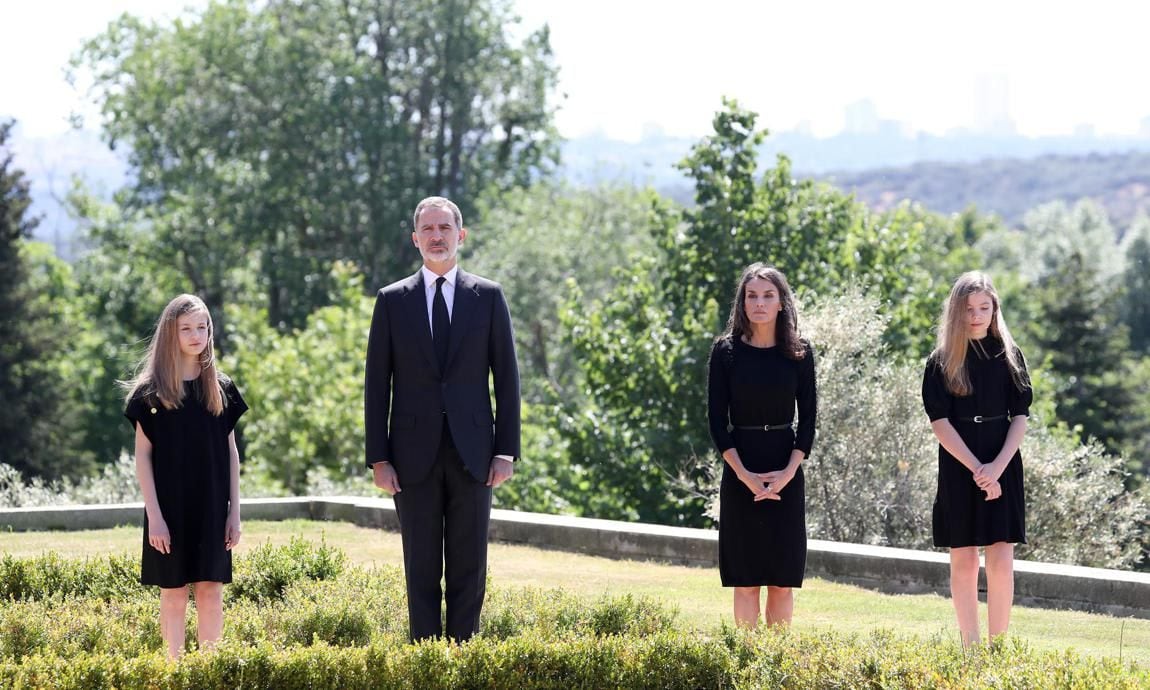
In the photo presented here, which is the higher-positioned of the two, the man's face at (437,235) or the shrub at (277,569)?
the man's face at (437,235)

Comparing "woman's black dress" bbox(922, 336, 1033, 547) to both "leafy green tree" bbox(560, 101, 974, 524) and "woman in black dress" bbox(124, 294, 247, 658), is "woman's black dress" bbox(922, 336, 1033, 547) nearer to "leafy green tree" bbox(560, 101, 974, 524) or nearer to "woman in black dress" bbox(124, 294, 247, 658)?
"woman in black dress" bbox(124, 294, 247, 658)

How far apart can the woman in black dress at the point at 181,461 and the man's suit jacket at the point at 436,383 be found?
765mm

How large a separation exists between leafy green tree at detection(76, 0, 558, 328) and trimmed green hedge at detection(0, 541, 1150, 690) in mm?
33210

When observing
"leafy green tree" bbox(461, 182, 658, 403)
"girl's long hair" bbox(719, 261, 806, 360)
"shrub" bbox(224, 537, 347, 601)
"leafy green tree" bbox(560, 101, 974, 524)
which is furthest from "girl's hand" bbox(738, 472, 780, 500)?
"leafy green tree" bbox(461, 182, 658, 403)

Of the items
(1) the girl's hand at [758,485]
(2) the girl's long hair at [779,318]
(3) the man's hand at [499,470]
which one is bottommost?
(1) the girl's hand at [758,485]

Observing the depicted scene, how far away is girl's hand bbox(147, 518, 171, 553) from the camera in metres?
6.24

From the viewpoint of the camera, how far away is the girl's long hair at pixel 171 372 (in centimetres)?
633

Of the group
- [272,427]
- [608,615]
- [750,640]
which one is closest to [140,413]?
[608,615]

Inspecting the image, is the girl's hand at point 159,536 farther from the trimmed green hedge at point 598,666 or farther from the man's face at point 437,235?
the man's face at point 437,235

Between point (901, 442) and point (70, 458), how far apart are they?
1046 inches

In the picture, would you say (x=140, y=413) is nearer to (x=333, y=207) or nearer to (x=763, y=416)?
(x=763, y=416)

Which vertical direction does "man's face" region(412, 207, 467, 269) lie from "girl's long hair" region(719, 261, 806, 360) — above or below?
above

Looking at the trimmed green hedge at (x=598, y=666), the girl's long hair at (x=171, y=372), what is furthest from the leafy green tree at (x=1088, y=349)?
the girl's long hair at (x=171, y=372)

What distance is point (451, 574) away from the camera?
20.9 feet
